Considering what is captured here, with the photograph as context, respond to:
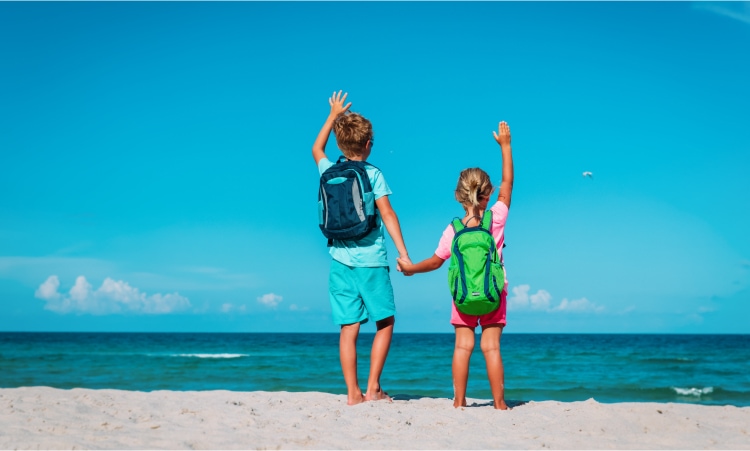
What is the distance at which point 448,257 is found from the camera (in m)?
4.40

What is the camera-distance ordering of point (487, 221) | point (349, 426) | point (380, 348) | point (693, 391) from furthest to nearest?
point (693, 391)
point (380, 348)
point (487, 221)
point (349, 426)

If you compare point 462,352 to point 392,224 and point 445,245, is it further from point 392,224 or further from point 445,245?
point 392,224

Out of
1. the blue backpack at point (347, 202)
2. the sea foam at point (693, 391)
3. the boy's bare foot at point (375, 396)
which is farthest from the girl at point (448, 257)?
the sea foam at point (693, 391)

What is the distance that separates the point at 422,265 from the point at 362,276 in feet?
1.34

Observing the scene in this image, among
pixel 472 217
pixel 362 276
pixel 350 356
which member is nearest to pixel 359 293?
pixel 362 276

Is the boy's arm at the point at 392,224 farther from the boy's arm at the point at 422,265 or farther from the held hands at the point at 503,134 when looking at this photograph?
the held hands at the point at 503,134

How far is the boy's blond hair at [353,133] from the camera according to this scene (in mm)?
4559

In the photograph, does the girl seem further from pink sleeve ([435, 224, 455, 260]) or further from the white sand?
the white sand

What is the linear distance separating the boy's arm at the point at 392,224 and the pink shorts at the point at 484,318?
19.0 inches

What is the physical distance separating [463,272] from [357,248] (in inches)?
29.4

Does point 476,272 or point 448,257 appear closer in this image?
point 476,272

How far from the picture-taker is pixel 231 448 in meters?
3.15

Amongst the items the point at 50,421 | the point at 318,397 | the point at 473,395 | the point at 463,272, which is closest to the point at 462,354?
the point at 463,272

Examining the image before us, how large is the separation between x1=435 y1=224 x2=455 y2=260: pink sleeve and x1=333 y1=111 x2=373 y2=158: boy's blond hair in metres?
0.84
